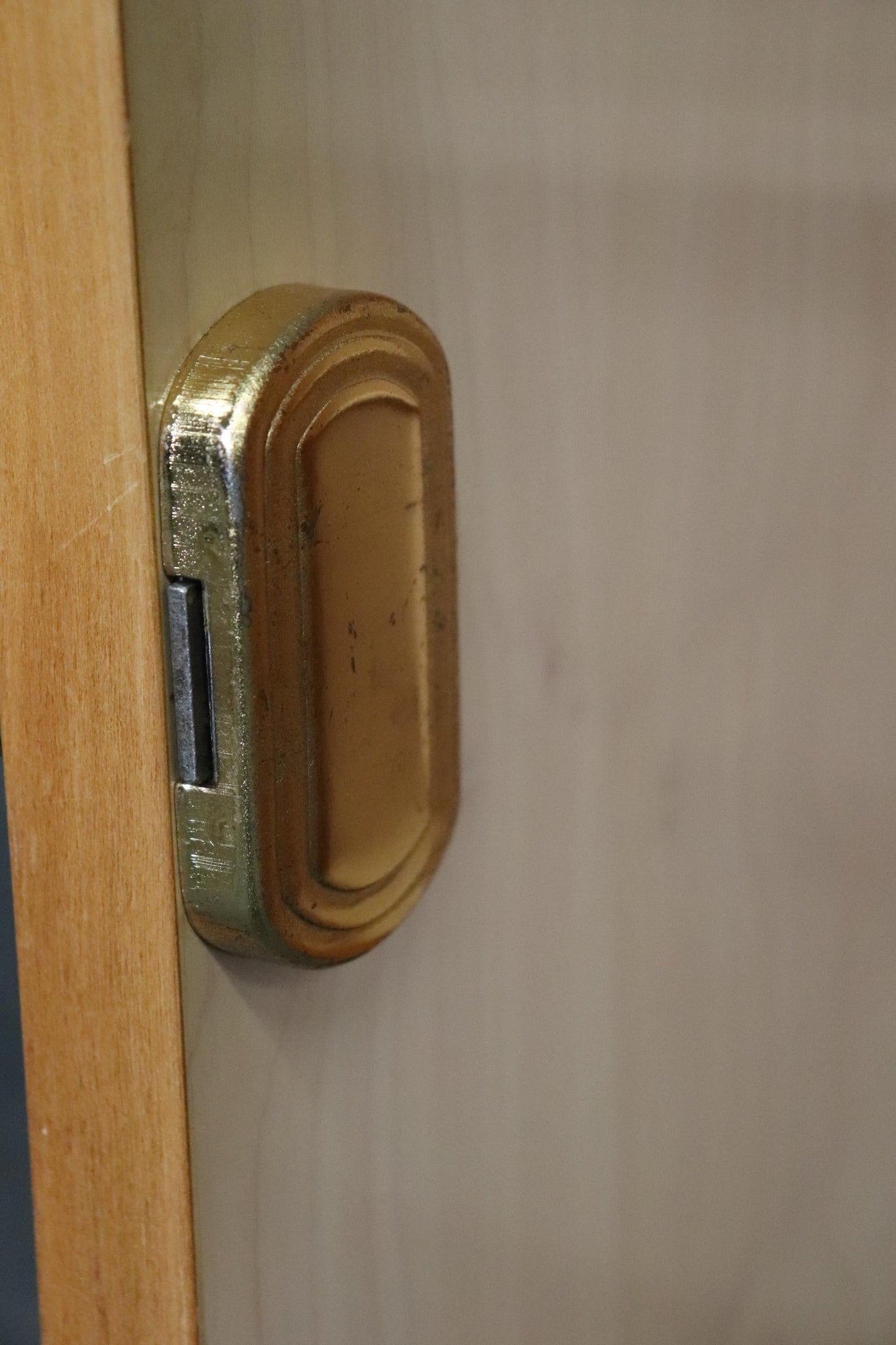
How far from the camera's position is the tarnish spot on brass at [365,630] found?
31 centimetres

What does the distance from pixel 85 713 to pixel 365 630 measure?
78mm

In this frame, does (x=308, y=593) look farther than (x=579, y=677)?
No

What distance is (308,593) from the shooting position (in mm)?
308

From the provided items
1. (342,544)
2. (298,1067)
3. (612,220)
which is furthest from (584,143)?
(298,1067)

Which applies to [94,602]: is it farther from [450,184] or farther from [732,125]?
→ [732,125]

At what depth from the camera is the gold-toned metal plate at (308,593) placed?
283 millimetres

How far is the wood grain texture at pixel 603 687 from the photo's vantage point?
1.10ft

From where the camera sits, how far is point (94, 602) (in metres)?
0.29

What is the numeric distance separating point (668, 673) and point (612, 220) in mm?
175

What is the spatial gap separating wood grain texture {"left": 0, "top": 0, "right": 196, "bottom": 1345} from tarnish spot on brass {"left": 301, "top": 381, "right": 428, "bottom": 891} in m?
0.04

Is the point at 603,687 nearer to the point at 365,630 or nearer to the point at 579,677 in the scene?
the point at 579,677

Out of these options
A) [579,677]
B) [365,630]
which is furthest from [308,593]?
[579,677]

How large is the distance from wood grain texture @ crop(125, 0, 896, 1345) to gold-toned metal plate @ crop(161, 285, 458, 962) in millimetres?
19

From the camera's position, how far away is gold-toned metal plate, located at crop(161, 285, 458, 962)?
283mm
